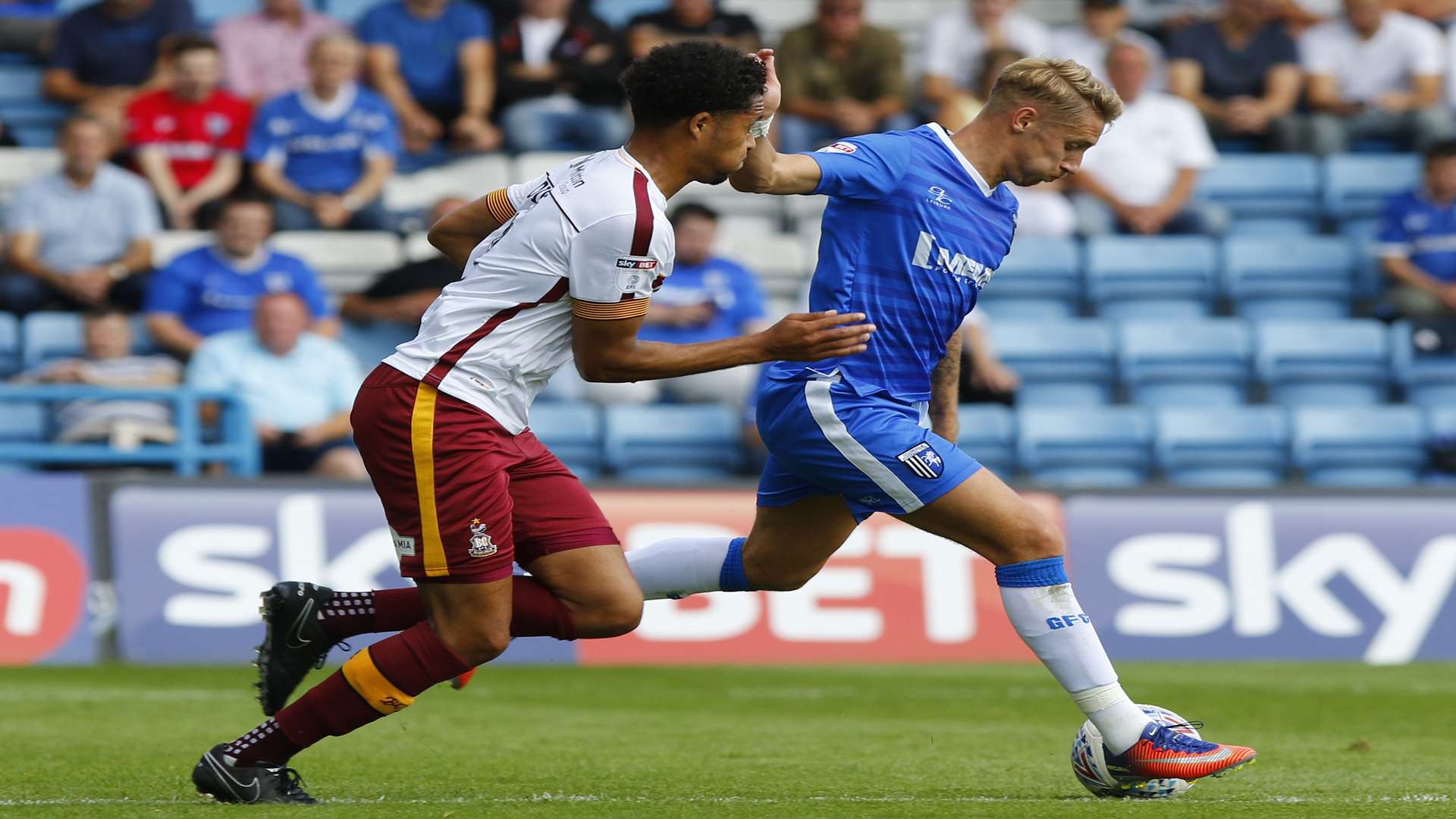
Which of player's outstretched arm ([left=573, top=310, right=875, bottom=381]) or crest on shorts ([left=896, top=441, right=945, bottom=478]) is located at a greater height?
player's outstretched arm ([left=573, top=310, right=875, bottom=381])

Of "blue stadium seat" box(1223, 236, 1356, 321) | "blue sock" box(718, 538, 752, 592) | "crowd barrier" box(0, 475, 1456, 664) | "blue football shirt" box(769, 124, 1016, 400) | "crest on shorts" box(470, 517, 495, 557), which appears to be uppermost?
"blue football shirt" box(769, 124, 1016, 400)

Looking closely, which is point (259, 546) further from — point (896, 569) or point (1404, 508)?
point (1404, 508)

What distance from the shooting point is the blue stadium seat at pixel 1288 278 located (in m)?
13.9

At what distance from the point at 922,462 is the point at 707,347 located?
77 cm

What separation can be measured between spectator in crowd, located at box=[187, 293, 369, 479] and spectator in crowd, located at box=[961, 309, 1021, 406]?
149 inches

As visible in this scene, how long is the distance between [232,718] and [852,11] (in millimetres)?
8004

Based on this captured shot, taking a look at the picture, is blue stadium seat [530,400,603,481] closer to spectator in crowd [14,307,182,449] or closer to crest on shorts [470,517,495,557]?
spectator in crowd [14,307,182,449]

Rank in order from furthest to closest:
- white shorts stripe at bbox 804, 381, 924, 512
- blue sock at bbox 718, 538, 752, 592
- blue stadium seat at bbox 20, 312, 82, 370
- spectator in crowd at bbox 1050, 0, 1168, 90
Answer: spectator in crowd at bbox 1050, 0, 1168, 90 → blue stadium seat at bbox 20, 312, 82, 370 → blue sock at bbox 718, 538, 752, 592 → white shorts stripe at bbox 804, 381, 924, 512

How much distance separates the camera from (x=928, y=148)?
568 cm

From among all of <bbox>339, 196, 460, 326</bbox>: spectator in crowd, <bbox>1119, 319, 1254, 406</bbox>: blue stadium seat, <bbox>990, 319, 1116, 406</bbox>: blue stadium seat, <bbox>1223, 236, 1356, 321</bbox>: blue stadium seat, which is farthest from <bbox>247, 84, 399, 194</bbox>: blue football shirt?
<bbox>1223, 236, 1356, 321</bbox>: blue stadium seat

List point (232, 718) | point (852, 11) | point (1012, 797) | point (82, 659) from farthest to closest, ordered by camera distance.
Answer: point (852, 11) → point (82, 659) → point (232, 718) → point (1012, 797)

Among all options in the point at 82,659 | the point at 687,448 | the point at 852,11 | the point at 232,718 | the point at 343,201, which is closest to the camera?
the point at 232,718

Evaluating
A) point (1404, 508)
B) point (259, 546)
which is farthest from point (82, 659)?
point (1404, 508)

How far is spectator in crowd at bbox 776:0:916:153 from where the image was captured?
13961mm
